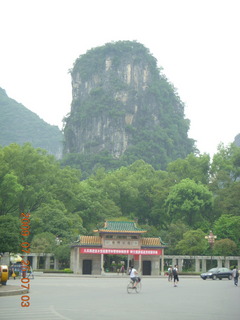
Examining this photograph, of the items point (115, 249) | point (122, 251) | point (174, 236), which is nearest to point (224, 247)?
point (174, 236)

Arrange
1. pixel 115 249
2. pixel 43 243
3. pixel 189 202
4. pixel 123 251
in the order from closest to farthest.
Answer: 1. pixel 123 251
2. pixel 115 249
3. pixel 43 243
4. pixel 189 202

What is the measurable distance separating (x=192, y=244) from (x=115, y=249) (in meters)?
13.1

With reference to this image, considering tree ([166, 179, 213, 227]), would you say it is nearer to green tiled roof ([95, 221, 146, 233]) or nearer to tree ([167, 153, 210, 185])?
tree ([167, 153, 210, 185])

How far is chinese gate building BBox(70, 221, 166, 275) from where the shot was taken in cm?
6044

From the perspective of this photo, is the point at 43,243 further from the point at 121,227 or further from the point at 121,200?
the point at 121,200

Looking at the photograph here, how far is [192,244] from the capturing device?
6881 centimetres

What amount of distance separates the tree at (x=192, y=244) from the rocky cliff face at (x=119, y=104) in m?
95.6

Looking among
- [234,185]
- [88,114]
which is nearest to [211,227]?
[234,185]

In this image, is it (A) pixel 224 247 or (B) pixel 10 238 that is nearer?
(B) pixel 10 238

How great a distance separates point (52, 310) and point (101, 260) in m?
44.1

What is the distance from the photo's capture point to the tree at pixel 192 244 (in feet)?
221

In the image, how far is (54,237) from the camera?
6419 cm

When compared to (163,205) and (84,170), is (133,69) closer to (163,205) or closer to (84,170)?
(84,170)

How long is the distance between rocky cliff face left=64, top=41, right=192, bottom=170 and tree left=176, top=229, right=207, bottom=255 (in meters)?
95.6
